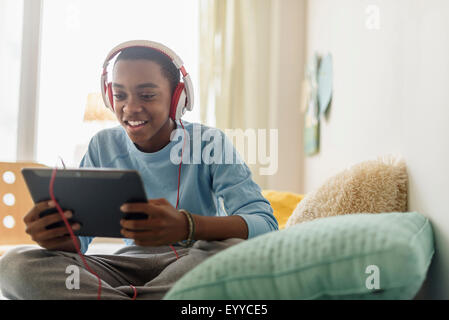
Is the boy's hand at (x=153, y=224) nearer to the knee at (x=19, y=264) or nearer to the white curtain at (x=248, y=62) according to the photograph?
the knee at (x=19, y=264)

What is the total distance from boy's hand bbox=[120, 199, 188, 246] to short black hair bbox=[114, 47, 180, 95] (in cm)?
44

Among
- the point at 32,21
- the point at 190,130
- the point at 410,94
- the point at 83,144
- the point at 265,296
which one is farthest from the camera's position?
the point at 32,21

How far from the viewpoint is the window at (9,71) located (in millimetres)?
2826

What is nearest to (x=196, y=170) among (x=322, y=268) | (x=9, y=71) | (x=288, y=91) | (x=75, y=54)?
(x=322, y=268)

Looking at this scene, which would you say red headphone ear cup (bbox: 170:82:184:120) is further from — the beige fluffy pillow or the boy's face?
the beige fluffy pillow

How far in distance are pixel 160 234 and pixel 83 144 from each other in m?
2.05

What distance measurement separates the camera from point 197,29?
2998 millimetres

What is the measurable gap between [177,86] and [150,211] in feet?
1.58

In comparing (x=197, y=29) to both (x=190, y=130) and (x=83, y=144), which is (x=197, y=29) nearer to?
(x=83, y=144)

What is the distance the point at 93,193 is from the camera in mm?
742

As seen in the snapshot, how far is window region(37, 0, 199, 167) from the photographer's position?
2861 mm

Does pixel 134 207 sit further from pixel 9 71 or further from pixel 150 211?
pixel 9 71

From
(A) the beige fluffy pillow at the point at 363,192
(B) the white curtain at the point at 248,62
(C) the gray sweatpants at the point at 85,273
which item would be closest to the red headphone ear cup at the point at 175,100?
(C) the gray sweatpants at the point at 85,273
